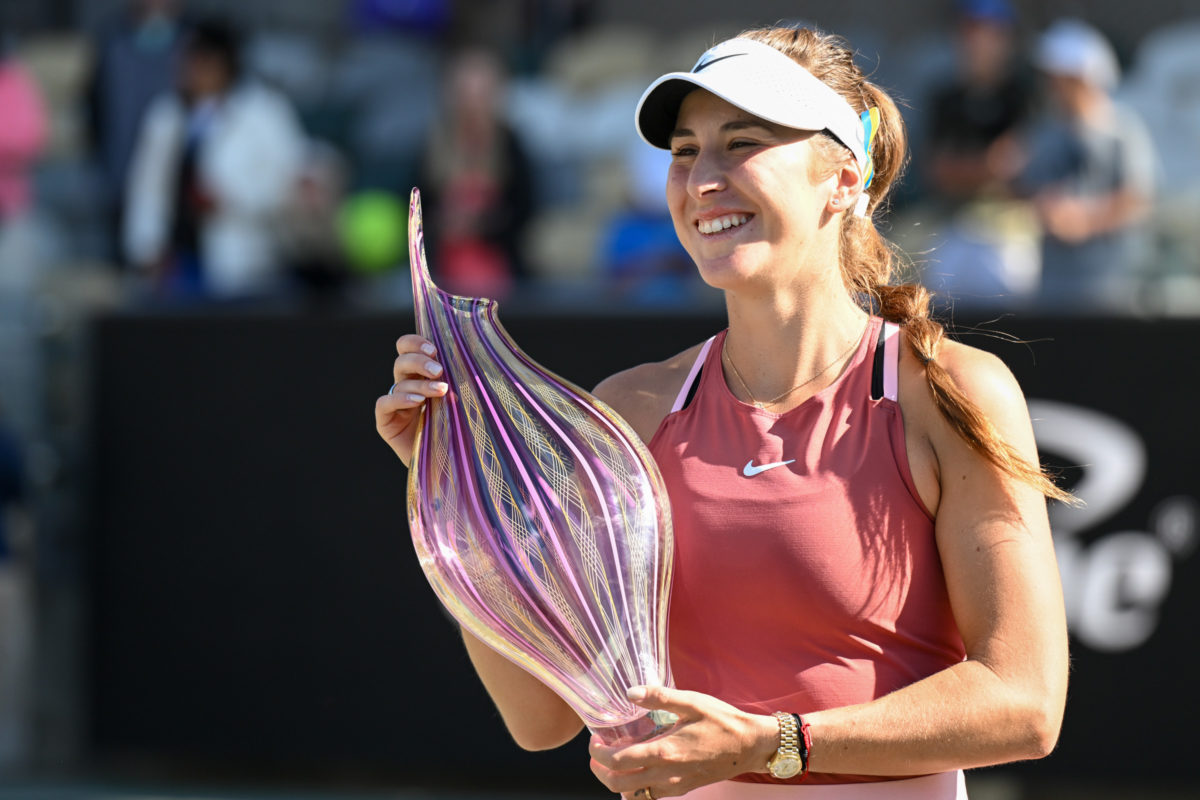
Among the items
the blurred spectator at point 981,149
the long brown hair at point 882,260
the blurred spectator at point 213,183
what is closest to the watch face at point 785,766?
the long brown hair at point 882,260

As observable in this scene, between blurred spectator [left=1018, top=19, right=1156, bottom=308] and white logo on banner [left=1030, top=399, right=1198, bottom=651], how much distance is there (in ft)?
2.22

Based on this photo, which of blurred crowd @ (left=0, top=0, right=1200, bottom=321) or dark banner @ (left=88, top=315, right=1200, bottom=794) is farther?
blurred crowd @ (left=0, top=0, right=1200, bottom=321)

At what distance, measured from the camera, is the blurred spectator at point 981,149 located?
603 cm

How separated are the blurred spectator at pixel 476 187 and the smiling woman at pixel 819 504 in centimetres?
444

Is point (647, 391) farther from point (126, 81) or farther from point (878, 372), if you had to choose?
point (126, 81)

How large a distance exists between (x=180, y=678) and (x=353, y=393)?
1.23m

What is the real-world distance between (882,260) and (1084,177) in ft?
13.0

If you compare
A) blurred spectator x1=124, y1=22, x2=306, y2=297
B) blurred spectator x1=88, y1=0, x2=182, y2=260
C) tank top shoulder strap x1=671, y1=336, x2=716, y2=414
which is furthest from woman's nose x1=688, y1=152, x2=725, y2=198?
blurred spectator x1=88, y1=0, x2=182, y2=260

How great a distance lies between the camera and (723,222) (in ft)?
6.85

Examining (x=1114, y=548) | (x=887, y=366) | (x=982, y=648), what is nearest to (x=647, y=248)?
(x=1114, y=548)

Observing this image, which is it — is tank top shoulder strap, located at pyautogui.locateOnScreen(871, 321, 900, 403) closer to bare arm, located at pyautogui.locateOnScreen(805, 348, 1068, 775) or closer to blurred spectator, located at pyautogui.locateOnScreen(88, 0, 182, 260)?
bare arm, located at pyautogui.locateOnScreen(805, 348, 1068, 775)

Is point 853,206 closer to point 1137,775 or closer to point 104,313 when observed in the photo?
point 1137,775

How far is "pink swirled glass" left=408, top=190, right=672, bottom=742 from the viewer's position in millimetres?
1951

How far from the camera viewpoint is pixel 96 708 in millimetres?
5785
